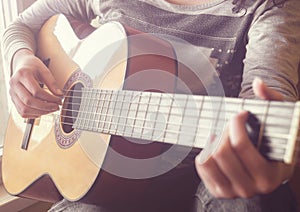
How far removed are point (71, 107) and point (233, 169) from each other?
45 centimetres

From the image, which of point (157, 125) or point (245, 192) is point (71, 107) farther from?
point (245, 192)

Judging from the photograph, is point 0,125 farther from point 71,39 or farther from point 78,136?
point 78,136

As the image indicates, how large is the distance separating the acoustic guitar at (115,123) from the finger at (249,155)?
0.5 inches

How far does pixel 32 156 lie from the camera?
95 centimetres

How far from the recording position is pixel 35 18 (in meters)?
1.12

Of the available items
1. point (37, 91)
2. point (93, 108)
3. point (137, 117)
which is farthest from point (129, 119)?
point (37, 91)

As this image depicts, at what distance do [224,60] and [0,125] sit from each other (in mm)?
889

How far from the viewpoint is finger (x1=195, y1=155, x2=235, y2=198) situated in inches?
21.2

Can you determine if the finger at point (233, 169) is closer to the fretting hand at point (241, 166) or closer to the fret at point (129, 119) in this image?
the fretting hand at point (241, 166)

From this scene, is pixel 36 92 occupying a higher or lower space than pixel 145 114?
lower

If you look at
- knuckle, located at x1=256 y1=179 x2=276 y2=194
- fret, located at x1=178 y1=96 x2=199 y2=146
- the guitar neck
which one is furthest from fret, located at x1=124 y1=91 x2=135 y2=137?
knuckle, located at x1=256 y1=179 x2=276 y2=194

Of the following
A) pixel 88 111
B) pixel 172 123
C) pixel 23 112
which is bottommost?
pixel 23 112

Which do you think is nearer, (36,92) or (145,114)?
(145,114)

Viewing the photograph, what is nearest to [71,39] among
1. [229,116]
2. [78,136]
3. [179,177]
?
[78,136]
